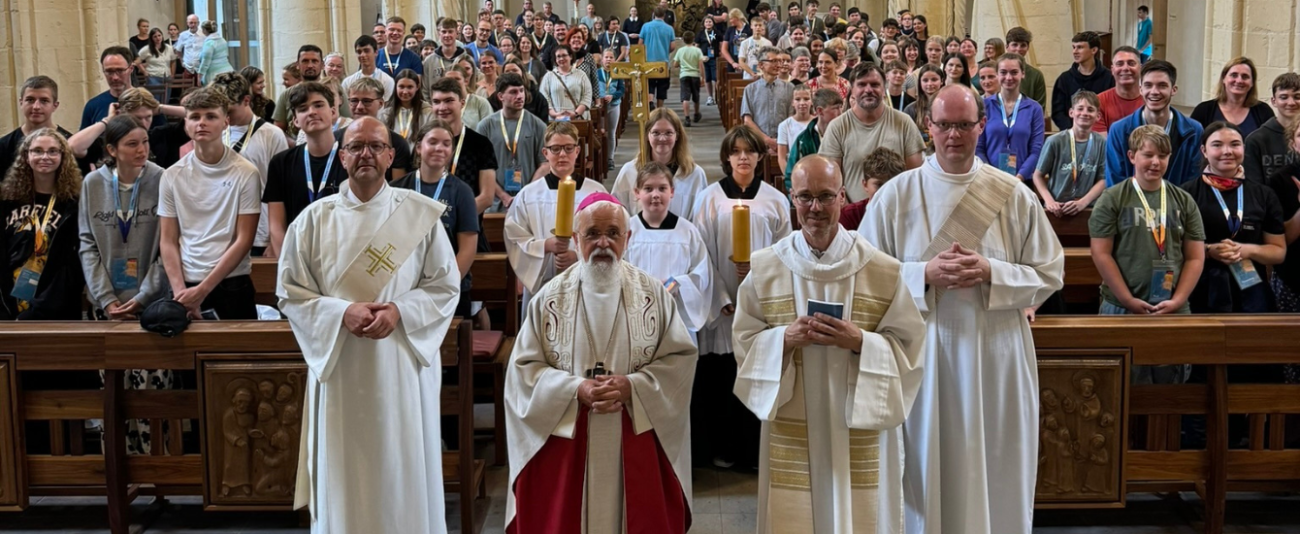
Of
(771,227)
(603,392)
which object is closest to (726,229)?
(771,227)

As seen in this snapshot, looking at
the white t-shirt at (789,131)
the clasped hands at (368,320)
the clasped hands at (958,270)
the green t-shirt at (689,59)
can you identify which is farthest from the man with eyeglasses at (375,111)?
the green t-shirt at (689,59)

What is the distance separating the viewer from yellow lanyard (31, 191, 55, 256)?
246 inches

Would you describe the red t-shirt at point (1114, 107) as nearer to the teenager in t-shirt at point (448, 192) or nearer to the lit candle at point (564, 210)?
the teenager in t-shirt at point (448, 192)

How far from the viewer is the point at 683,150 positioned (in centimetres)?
692

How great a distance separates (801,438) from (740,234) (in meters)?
0.78

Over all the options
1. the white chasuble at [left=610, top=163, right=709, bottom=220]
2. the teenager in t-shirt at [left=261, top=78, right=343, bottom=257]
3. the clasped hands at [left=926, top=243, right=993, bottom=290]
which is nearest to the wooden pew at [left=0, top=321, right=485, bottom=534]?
the teenager in t-shirt at [left=261, top=78, right=343, bottom=257]

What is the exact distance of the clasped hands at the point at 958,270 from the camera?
4.63m

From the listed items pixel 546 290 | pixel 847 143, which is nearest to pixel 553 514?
pixel 546 290

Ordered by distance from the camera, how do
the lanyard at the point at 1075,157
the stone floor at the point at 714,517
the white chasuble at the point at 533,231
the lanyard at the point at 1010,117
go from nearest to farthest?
1. the stone floor at the point at 714,517
2. the white chasuble at the point at 533,231
3. the lanyard at the point at 1075,157
4. the lanyard at the point at 1010,117

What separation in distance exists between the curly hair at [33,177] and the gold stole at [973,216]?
4.00 m

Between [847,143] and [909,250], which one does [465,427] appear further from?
[847,143]

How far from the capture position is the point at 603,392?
460cm

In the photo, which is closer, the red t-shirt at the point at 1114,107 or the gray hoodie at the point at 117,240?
the gray hoodie at the point at 117,240

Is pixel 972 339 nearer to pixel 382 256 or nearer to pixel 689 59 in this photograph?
pixel 382 256
